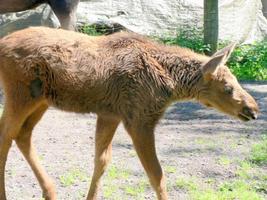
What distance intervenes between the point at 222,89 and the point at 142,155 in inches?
35.5

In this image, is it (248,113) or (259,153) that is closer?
(248,113)

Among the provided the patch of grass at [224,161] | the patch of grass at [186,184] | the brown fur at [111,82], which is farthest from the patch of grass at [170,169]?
the brown fur at [111,82]

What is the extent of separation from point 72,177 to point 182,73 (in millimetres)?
1671

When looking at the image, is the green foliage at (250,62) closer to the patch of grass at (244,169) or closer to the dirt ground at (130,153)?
the dirt ground at (130,153)

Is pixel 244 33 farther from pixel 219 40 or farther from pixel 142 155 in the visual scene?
pixel 142 155

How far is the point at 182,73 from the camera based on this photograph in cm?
600

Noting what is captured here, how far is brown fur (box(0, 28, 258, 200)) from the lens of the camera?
19.0 ft

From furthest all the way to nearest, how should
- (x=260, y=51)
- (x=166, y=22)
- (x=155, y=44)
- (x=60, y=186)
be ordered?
(x=166, y=22), (x=260, y=51), (x=60, y=186), (x=155, y=44)

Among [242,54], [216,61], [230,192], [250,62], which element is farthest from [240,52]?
[216,61]

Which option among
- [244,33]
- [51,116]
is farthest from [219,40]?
[51,116]

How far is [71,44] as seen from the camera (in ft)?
19.6

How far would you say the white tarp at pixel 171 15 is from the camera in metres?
15.4

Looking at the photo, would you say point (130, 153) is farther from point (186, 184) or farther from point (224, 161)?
point (186, 184)

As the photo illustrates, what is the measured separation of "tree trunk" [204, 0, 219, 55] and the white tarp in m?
1.38
